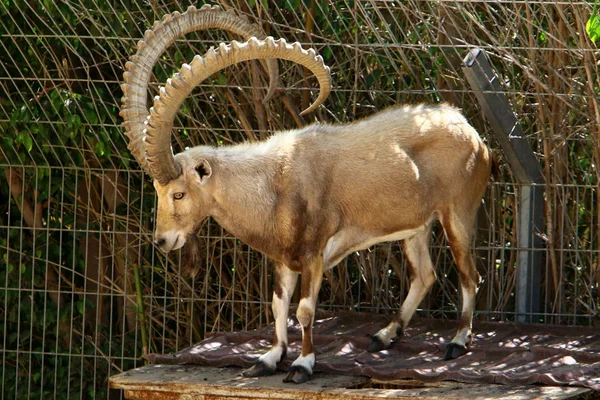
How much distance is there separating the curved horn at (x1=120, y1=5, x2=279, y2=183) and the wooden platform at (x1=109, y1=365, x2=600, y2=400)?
3.58 feet

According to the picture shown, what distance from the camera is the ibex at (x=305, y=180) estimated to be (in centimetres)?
598

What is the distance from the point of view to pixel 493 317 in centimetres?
786

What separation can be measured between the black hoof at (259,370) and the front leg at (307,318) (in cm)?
17

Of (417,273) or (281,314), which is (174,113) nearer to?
(281,314)

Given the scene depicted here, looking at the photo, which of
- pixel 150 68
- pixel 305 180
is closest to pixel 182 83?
pixel 150 68

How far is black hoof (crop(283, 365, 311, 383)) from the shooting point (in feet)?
19.2

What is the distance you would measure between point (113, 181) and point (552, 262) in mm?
3388

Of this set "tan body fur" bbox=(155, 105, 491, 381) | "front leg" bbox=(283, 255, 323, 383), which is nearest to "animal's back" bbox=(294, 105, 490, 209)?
"tan body fur" bbox=(155, 105, 491, 381)

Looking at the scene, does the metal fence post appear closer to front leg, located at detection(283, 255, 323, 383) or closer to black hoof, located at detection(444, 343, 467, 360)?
black hoof, located at detection(444, 343, 467, 360)

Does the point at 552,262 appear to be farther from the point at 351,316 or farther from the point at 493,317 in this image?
the point at 351,316

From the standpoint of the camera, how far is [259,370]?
6.04m

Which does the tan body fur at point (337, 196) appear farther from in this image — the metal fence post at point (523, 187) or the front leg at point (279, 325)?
the metal fence post at point (523, 187)

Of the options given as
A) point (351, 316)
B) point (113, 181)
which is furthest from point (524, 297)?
point (113, 181)

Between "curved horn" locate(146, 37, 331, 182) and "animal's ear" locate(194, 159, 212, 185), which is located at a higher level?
"curved horn" locate(146, 37, 331, 182)
